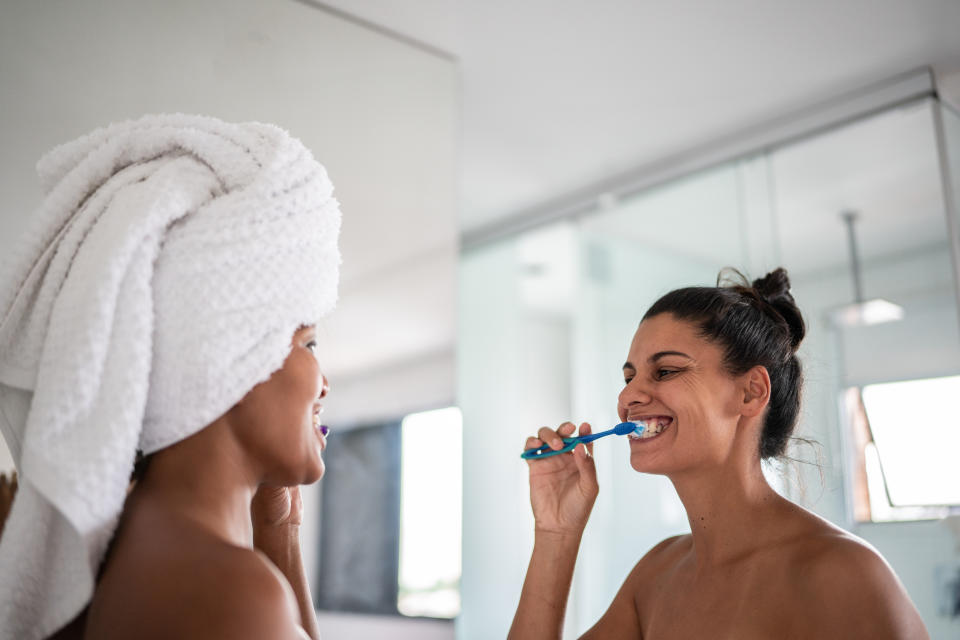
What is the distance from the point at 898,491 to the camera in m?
2.05

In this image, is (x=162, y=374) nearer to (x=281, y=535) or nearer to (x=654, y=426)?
(x=281, y=535)

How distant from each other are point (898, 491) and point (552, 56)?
1.42 metres

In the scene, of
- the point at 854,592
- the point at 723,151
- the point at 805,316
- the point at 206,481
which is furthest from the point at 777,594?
the point at 723,151

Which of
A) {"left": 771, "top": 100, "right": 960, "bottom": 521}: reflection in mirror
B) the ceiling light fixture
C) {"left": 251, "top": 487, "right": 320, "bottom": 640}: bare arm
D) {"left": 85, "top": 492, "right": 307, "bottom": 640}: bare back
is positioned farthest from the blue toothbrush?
the ceiling light fixture

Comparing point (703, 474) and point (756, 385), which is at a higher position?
point (756, 385)

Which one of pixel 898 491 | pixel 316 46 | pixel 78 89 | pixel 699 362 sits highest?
pixel 316 46

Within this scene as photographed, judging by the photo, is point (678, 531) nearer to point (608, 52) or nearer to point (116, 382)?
point (608, 52)

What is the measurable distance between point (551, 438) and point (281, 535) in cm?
46

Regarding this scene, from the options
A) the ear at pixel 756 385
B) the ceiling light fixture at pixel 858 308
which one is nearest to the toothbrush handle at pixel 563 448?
the ear at pixel 756 385

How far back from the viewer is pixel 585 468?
1.24 metres

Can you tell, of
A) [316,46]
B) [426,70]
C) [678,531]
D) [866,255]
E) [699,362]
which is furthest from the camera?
[678,531]

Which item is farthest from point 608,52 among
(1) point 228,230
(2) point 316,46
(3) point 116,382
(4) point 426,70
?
(3) point 116,382

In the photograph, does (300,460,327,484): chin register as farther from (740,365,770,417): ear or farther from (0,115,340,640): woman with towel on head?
(740,365,770,417): ear

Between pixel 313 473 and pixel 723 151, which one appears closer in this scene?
pixel 313 473
